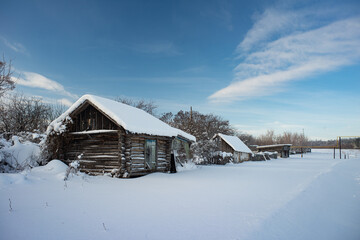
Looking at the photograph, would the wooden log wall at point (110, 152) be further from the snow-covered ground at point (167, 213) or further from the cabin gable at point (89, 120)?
the snow-covered ground at point (167, 213)

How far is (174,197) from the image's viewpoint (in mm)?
8406

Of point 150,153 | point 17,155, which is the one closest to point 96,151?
point 150,153

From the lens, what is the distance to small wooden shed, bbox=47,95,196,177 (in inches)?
533

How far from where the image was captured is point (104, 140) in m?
14.4

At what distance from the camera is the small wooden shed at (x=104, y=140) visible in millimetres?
13539

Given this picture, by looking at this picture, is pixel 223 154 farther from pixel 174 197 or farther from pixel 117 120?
pixel 174 197

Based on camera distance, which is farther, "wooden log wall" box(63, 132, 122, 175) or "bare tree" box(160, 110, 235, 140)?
"bare tree" box(160, 110, 235, 140)

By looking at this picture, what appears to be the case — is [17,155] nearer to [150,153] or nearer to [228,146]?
[150,153]

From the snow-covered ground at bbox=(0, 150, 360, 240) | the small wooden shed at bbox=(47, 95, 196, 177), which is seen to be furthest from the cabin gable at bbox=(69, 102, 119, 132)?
the snow-covered ground at bbox=(0, 150, 360, 240)

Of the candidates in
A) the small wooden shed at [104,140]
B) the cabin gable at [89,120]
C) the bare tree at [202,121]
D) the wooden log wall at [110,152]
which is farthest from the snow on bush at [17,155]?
the bare tree at [202,121]

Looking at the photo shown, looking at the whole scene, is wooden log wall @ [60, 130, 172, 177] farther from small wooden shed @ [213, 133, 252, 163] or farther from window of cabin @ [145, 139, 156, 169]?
small wooden shed @ [213, 133, 252, 163]

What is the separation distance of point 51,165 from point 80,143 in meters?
3.05

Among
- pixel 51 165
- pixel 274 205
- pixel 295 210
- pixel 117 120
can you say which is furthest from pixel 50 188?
pixel 295 210

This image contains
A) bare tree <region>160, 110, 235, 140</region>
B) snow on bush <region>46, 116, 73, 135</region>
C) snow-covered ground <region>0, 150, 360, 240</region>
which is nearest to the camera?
snow-covered ground <region>0, 150, 360, 240</region>
